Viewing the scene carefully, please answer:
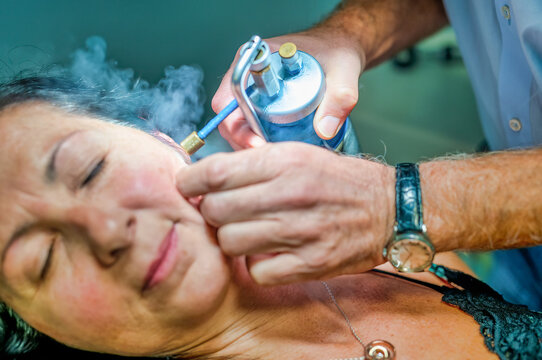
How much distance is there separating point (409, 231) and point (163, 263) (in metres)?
0.56

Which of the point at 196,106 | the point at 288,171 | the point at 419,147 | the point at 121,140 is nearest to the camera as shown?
the point at 288,171

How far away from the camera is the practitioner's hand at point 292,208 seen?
975 millimetres

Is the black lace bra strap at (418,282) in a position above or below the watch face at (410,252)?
below

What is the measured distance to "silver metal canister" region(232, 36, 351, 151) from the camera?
1060 mm

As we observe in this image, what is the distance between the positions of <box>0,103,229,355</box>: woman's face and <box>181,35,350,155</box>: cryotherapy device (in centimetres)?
22

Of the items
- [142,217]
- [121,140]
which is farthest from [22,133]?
[142,217]

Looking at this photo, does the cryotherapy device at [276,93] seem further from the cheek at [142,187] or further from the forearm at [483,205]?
the forearm at [483,205]

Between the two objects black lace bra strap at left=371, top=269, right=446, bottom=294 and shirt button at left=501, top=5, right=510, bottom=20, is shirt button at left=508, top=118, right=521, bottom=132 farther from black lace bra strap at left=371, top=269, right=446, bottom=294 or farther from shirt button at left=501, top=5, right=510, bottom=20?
black lace bra strap at left=371, top=269, right=446, bottom=294

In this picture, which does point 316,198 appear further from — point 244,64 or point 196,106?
point 196,106

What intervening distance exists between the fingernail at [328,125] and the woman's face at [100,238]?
0.37 meters

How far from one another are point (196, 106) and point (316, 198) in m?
0.99

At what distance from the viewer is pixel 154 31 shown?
1.90 metres

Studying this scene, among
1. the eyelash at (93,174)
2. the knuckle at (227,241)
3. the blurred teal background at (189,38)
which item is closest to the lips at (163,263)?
the knuckle at (227,241)

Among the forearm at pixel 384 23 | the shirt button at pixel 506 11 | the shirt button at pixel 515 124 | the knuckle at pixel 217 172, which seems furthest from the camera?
the forearm at pixel 384 23
